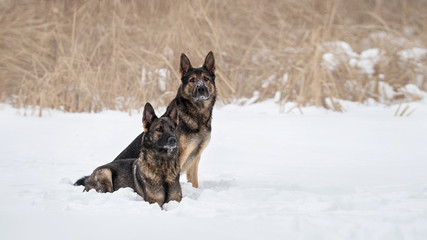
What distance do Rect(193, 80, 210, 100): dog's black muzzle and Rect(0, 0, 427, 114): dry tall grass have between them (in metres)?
4.11

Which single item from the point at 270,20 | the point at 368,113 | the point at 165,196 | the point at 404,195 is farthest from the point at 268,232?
the point at 270,20

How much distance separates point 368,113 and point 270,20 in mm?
3315

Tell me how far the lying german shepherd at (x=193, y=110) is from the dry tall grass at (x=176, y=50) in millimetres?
3951

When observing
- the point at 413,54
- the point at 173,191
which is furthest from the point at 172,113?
the point at 413,54

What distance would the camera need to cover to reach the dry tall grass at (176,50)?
974cm

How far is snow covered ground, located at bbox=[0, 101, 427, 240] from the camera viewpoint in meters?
3.21

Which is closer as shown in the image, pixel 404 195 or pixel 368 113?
pixel 404 195

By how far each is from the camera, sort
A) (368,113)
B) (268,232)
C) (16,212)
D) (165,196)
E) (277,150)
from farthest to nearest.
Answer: (368,113)
(277,150)
(165,196)
(16,212)
(268,232)

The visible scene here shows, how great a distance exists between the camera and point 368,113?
955 centimetres

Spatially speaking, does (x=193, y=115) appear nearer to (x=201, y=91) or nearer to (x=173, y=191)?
(x=201, y=91)

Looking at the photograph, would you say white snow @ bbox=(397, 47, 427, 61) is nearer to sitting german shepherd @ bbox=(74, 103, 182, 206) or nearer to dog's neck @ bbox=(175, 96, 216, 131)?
dog's neck @ bbox=(175, 96, 216, 131)

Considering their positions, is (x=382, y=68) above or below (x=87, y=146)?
above

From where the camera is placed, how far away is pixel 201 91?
502 centimetres

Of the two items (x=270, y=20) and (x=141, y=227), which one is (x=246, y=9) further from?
(x=141, y=227)
